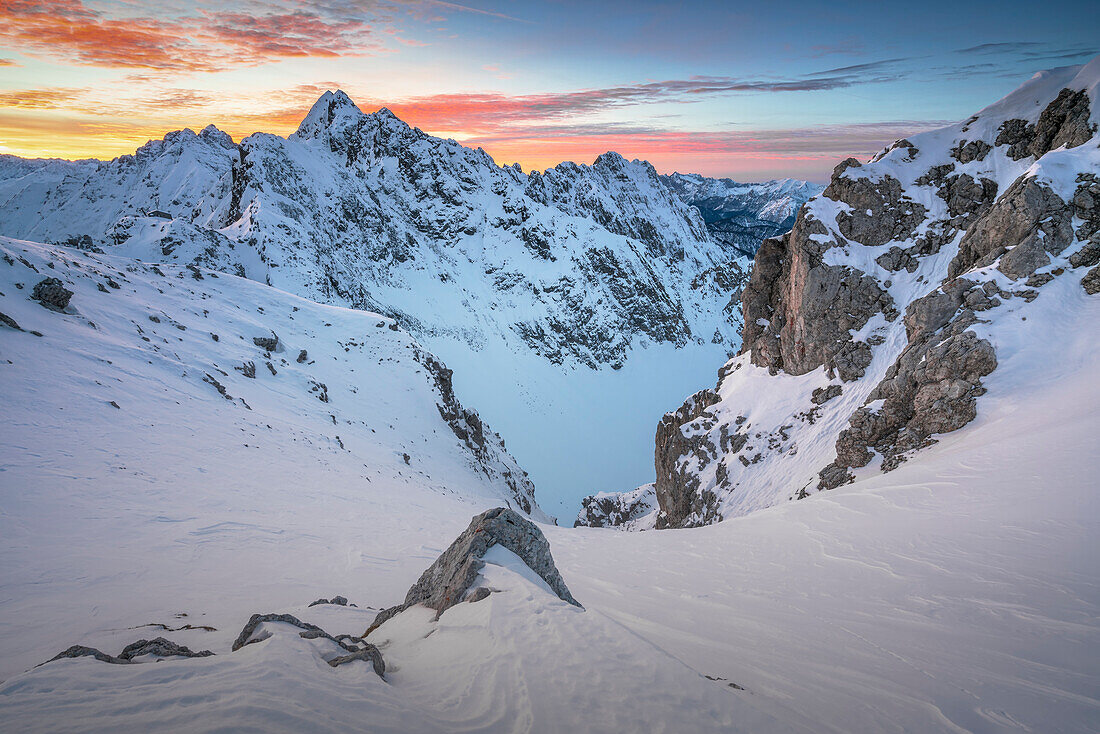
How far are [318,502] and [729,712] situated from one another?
12.2 meters

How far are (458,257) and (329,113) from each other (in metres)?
41.8

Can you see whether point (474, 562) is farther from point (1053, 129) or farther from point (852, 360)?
point (1053, 129)

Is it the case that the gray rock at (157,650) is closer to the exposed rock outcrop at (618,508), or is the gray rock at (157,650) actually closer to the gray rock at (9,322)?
the gray rock at (9,322)

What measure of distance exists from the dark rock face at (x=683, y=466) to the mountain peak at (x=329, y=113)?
9455cm

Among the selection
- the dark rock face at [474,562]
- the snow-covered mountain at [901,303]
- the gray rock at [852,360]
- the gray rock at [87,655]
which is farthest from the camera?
the gray rock at [852,360]

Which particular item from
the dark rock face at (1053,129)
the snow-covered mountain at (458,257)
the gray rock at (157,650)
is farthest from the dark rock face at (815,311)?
the snow-covered mountain at (458,257)

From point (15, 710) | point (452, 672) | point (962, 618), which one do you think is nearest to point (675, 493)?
point (962, 618)

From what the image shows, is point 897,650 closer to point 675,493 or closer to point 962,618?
point 962,618

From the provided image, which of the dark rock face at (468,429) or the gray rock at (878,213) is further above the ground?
the gray rock at (878,213)

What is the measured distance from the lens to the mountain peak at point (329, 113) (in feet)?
328

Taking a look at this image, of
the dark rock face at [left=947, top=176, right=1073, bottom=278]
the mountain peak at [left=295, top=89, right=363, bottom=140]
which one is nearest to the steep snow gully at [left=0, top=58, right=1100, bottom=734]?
the dark rock face at [left=947, top=176, right=1073, bottom=278]

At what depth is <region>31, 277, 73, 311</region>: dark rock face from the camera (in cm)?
1842

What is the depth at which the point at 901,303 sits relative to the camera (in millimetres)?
26094

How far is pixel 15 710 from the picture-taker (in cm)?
342
